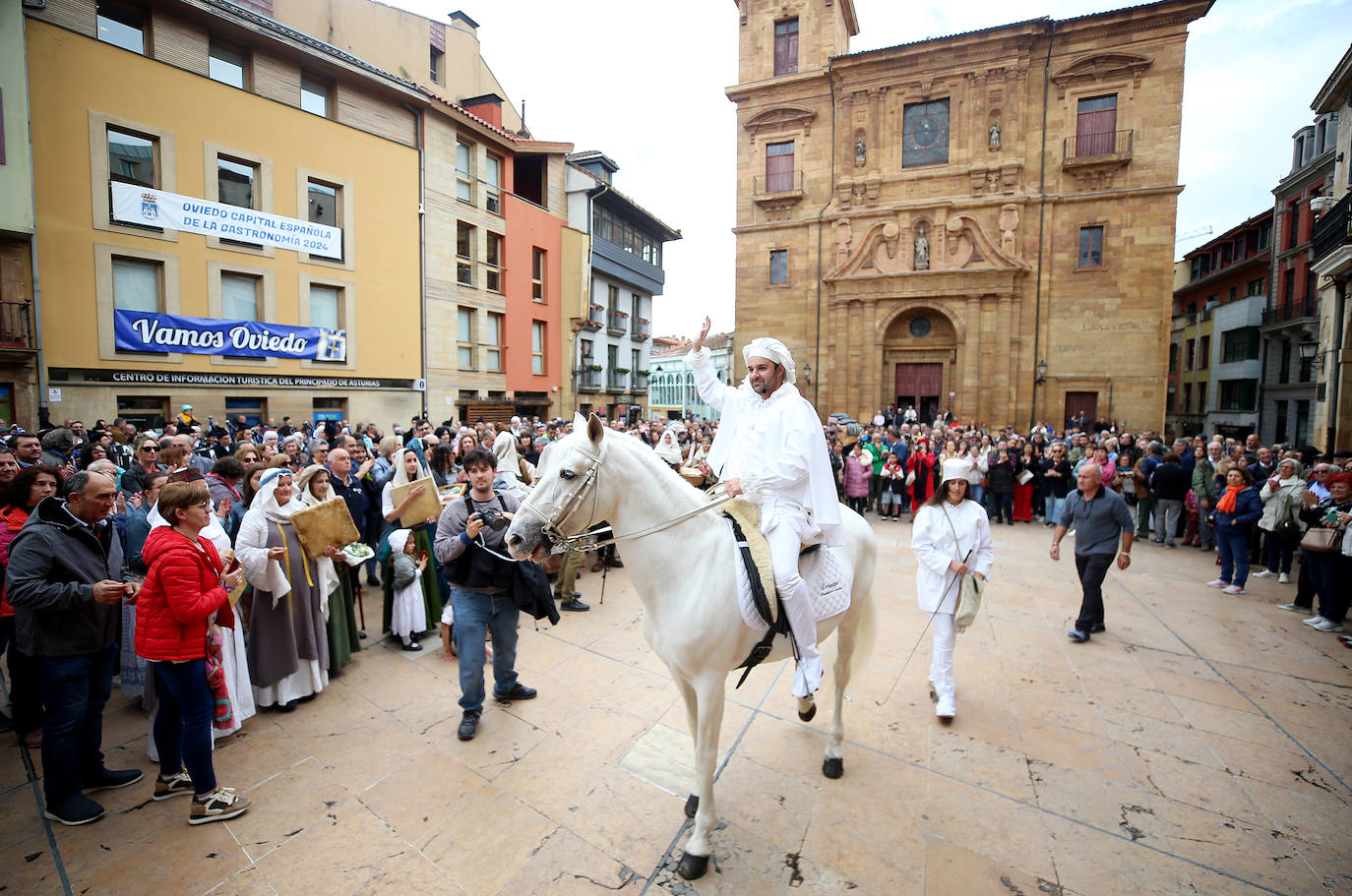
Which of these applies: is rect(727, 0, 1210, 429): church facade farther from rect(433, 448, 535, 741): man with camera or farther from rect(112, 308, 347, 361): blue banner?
rect(433, 448, 535, 741): man with camera

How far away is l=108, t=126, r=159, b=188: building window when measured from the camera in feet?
42.4

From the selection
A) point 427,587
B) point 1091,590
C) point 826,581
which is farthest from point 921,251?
point 826,581

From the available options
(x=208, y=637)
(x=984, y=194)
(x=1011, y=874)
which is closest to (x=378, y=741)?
(x=208, y=637)

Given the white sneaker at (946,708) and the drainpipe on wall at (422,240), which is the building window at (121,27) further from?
the white sneaker at (946,708)

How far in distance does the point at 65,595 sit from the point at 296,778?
66.2 inches

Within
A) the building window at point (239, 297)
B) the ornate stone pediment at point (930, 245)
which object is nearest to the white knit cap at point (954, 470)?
the building window at point (239, 297)

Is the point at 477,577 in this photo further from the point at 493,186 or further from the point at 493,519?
the point at 493,186

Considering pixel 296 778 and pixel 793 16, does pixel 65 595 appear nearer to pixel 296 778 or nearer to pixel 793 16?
pixel 296 778

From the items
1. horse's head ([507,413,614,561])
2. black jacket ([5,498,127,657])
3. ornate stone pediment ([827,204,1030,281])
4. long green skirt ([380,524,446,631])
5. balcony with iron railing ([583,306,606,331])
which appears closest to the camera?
horse's head ([507,413,614,561])

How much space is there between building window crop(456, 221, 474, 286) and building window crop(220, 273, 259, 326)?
6.50 metres

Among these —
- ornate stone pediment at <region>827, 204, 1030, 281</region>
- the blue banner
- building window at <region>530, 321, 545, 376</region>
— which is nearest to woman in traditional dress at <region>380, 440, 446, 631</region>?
the blue banner

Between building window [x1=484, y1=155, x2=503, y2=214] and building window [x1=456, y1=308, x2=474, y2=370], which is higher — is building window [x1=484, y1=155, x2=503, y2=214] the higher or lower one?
the higher one

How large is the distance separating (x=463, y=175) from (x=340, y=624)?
1975 centimetres

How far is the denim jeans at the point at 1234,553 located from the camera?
7.72 meters
